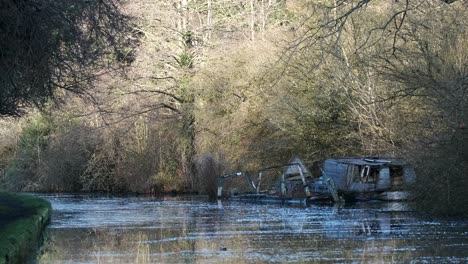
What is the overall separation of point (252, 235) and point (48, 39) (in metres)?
7.50

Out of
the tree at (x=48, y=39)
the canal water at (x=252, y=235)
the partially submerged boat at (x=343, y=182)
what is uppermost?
the tree at (x=48, y=39)

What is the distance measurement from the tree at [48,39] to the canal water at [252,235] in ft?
12.1

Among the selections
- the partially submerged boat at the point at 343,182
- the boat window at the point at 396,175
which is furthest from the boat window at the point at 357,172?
the boat window at the point at 396,175

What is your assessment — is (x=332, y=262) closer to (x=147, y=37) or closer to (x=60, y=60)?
(x=60, y=60)

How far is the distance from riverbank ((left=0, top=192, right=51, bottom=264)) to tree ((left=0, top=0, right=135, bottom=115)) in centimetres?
301

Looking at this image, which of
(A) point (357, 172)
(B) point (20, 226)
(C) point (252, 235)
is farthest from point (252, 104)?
(B) point (20, 226)

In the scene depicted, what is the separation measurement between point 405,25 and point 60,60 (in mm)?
17804

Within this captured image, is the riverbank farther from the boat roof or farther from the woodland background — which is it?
the boat roof

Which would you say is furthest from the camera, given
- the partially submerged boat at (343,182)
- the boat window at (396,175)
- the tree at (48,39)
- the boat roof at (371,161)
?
the boat window at (396,175)

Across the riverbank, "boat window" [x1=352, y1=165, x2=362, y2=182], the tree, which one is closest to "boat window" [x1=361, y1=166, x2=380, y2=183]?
"boat window" [x1=352, y1=165, x2=362, y2=182]

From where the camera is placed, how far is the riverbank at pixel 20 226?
56.0ft

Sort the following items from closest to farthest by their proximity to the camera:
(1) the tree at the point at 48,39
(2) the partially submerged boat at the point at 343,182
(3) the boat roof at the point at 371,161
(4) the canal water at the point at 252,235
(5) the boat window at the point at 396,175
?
1. (1) the tree at the point at 48,39
2. (4) the canal water at the point at 252,235
3. (3) the boat roof at the point at 371,161
4. (2) the partially submerged boat at the point at 343,182
5. (5) the boat window at the point at 396,175

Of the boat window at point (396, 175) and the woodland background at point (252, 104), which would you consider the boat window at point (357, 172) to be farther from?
the woodland background at point (252, 104)

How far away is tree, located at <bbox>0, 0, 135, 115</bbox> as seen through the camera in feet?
57.3
